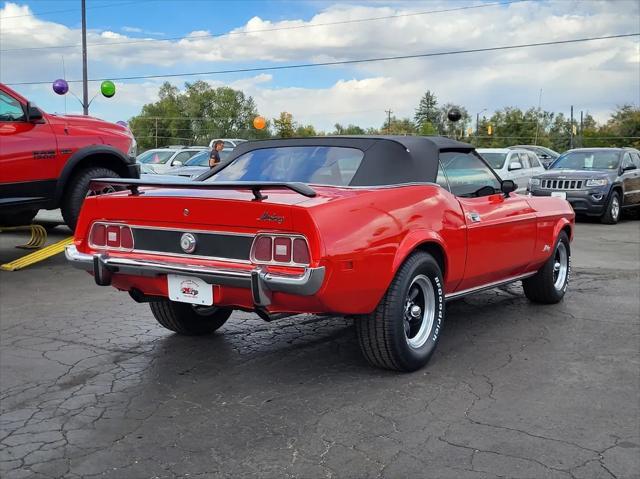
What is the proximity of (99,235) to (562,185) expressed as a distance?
12.1m

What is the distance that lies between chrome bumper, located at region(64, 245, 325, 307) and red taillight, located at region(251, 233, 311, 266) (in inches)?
3.0

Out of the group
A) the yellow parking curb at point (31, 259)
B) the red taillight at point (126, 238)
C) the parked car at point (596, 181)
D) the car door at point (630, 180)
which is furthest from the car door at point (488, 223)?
the car door at point (630, 180)

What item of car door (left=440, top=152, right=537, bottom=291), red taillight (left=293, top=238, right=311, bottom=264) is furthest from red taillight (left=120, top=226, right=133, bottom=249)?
car door (left=440, top=152, right=537, bottom=291)

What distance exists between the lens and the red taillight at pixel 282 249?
3.77 metres

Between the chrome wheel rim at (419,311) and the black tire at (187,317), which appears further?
the black tire at (187,317)

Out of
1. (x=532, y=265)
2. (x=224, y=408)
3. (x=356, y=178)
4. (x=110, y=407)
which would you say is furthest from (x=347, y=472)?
(x=532, y=265)

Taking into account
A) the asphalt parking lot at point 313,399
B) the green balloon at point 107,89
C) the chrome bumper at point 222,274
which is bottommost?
the asphalt parking lot at point 313,399

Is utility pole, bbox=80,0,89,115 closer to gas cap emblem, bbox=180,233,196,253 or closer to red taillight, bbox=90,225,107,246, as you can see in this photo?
red taillight, bbox=90,225,107,246

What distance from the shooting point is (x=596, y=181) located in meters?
14.3

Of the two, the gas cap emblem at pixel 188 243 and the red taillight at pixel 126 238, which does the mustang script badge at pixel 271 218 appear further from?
the red taillight at pixel 126 238

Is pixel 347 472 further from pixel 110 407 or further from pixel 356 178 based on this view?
pixel 356 178

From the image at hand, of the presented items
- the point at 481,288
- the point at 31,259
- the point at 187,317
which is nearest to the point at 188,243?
the point at 187,317

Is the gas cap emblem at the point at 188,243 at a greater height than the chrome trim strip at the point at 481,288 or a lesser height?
greater

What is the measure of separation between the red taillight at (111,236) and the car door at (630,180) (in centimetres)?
1295
